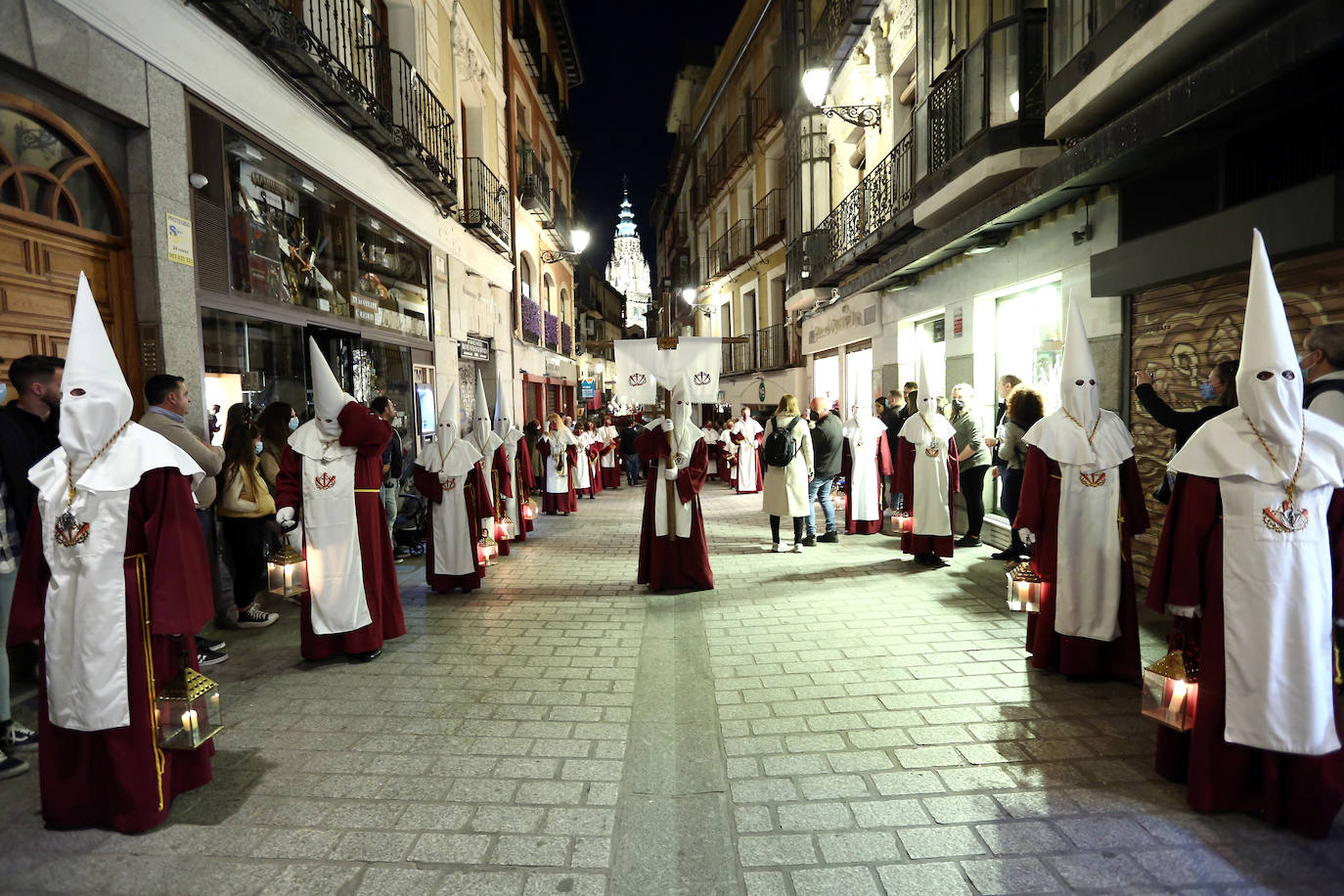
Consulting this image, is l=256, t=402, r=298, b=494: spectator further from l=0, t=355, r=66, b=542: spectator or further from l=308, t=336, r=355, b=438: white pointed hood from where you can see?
l=0, t=355, r=66, b=542: spectator

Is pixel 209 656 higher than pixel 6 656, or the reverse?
pixel 6 656

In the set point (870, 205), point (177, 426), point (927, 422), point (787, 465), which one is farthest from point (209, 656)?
point (870, 205)

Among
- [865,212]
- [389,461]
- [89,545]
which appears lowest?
[89,545]

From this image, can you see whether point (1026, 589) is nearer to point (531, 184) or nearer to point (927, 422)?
point (927, 422)

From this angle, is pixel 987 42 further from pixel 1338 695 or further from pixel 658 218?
pixel 658 218

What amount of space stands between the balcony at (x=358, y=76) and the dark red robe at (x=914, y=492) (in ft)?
25.9

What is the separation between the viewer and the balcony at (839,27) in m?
12.9

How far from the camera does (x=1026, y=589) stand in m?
4.70

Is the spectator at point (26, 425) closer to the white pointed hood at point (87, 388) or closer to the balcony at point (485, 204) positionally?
the white pointed hood at point (87, 388)

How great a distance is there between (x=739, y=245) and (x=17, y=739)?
23.8 m

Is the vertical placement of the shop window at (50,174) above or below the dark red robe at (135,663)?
above

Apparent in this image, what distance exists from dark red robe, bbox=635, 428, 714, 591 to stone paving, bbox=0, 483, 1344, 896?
3.94ft

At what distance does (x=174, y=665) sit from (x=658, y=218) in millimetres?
53406

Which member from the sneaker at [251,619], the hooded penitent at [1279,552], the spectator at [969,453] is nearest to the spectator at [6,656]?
the sneaker at [251,619]
